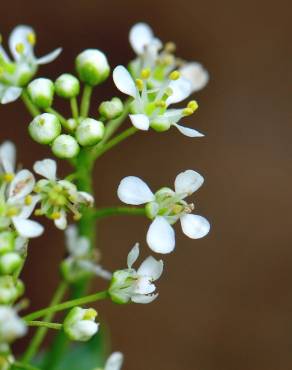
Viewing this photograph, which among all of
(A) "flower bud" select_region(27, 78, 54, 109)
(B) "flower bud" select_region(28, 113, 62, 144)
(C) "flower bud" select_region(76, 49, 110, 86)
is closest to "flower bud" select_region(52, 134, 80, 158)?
(B) "flower bud" select_region(28, 113, 62, 144)

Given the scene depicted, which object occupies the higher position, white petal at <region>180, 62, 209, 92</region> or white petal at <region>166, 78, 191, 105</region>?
white petal at <region>166, 78, 191, 105</region>

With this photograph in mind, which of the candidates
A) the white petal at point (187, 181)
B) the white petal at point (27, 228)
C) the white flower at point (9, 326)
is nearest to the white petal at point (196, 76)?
the white petal at point (187, 181)

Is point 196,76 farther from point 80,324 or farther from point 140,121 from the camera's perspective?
point 80,324

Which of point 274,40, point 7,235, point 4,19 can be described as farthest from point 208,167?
point 7,235

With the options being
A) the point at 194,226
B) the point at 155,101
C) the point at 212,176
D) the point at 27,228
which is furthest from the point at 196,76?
the point at 212,176

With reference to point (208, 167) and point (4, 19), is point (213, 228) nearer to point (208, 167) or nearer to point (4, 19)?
point (208, 167)

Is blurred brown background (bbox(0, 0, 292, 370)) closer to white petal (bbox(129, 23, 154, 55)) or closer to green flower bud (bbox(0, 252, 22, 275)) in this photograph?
white petal (bbox(129, 23, 154, 55))
